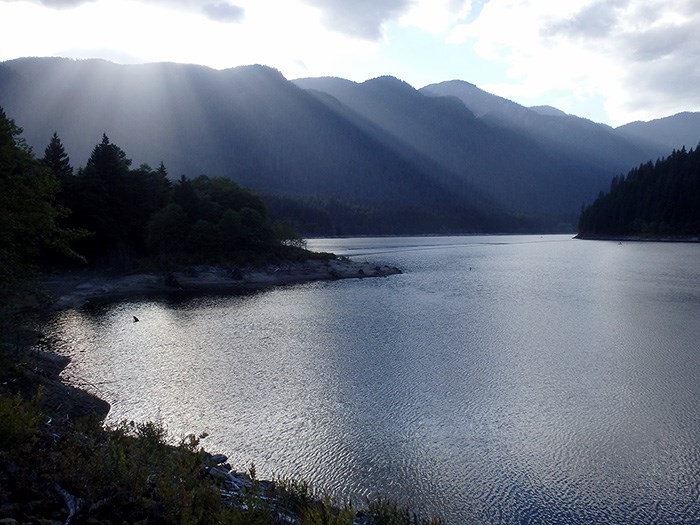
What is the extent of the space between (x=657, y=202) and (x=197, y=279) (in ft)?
495

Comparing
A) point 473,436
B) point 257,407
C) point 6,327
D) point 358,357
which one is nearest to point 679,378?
point 473,436

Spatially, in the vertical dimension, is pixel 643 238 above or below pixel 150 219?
below

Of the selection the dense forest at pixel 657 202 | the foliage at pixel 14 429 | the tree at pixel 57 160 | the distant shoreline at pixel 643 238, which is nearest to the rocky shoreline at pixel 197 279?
the tree at pixel 57 160

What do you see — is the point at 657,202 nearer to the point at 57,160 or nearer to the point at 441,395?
the point at 57,160

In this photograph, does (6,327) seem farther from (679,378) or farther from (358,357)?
(679,378)

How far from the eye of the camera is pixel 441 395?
2497 centimetres

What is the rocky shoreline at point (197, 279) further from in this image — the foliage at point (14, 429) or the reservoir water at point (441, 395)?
the foliage at point (14, 429)

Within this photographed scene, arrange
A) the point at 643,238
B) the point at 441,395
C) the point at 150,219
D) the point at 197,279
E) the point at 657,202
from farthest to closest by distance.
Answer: the point at 643,238 < the point at 657,202 < the point at 150,219 < the point at 197,279 < the point at 441,395

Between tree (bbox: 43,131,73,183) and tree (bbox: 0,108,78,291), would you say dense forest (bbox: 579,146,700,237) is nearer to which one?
tree (bbox: 43,131,73,183)

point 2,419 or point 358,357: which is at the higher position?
point 2,419

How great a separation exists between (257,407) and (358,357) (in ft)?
34.6

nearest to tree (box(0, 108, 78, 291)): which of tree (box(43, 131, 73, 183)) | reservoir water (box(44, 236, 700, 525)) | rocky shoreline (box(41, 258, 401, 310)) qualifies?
reservoir water (box(44, 236, 700, 525))

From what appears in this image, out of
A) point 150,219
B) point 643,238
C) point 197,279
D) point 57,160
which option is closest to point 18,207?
point 197,279

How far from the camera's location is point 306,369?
3006cm
